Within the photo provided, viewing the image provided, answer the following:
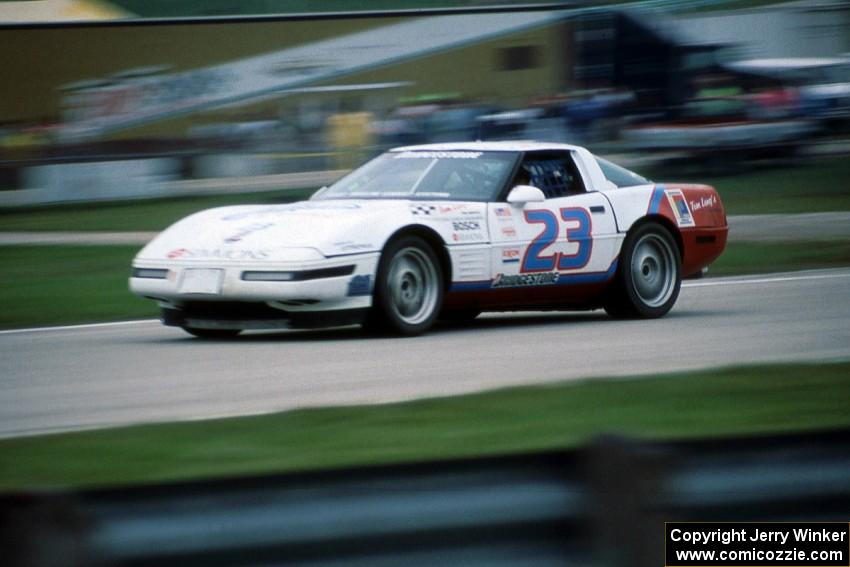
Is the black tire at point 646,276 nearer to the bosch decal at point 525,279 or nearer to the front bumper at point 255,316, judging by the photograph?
the bosch decal at point 525,279

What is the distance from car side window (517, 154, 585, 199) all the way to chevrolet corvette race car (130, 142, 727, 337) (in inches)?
0.4

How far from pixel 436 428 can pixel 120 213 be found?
51.7 feet

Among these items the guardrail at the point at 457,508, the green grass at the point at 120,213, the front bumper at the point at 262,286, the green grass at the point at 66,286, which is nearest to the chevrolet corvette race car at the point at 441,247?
the front bumper at the point at 262,286

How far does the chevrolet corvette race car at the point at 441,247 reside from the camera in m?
8.55

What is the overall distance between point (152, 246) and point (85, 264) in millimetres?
5718

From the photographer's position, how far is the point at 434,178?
31.8 feet

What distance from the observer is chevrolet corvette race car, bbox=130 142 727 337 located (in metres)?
8.55

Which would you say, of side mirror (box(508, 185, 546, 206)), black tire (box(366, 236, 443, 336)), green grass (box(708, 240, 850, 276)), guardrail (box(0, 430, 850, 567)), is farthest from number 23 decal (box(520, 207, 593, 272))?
guardrail (box(0, 430, 850, 567))

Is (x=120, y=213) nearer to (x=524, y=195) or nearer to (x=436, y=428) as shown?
(x=524, y=195)

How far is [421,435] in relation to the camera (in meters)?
5.85

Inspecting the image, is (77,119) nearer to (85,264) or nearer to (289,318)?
(85,264)

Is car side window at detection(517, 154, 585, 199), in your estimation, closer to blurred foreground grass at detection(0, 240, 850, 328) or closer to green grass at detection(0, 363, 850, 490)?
green grass at detection(0, 363, 850, 490)

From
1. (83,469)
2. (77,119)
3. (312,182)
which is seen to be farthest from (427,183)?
(77,119)

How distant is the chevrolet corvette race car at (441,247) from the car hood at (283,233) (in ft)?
0.04
